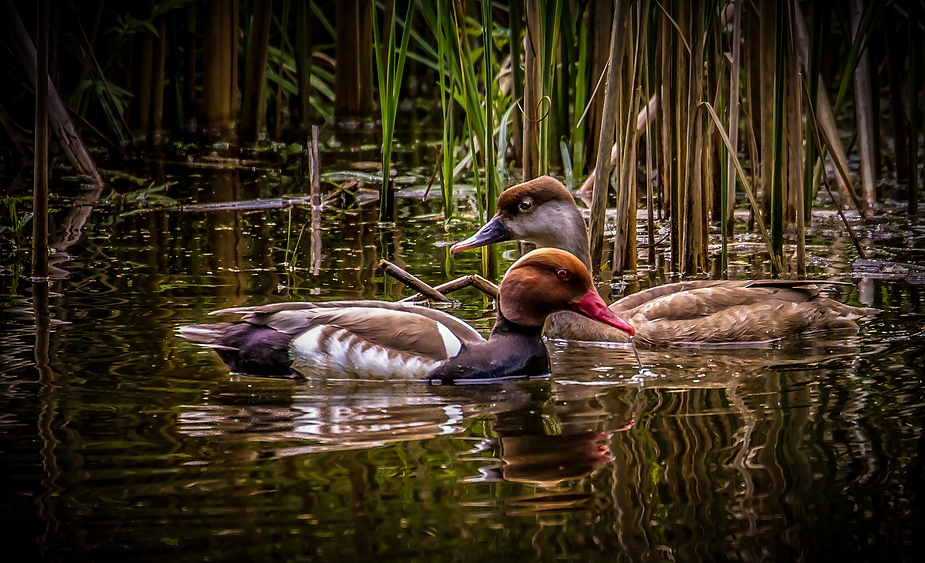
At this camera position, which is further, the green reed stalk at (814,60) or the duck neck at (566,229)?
the duck neck at (566,229)

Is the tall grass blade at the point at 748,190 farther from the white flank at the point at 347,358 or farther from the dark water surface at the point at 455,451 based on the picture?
the white flank at the point at 347,358

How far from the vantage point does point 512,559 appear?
3.28 metres

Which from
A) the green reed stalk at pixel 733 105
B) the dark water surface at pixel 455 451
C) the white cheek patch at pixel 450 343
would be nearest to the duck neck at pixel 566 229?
the dark water surface at pixel 455 451

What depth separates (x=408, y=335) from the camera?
544 centimetres

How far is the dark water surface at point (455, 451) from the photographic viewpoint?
3.39 m

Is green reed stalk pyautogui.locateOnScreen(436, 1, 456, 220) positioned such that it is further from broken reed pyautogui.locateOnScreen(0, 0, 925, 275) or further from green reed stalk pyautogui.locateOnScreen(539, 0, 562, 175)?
green reed stalk pyautogui.locateOnScreen(539, 0, 562, 175)

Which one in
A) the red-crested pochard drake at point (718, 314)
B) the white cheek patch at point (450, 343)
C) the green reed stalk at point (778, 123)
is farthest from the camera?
the red-crested pochard drake at point (718, 314)

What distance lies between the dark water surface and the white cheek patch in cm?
19

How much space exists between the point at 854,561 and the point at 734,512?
407mm

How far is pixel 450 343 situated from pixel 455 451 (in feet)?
4.14

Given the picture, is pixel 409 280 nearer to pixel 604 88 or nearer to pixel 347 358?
pixel 347 358

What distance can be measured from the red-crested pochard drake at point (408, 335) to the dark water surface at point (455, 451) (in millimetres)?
123

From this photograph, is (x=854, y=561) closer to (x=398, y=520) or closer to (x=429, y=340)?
(x=398, y=520)

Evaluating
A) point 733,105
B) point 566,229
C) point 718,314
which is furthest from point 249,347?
point 733,105
